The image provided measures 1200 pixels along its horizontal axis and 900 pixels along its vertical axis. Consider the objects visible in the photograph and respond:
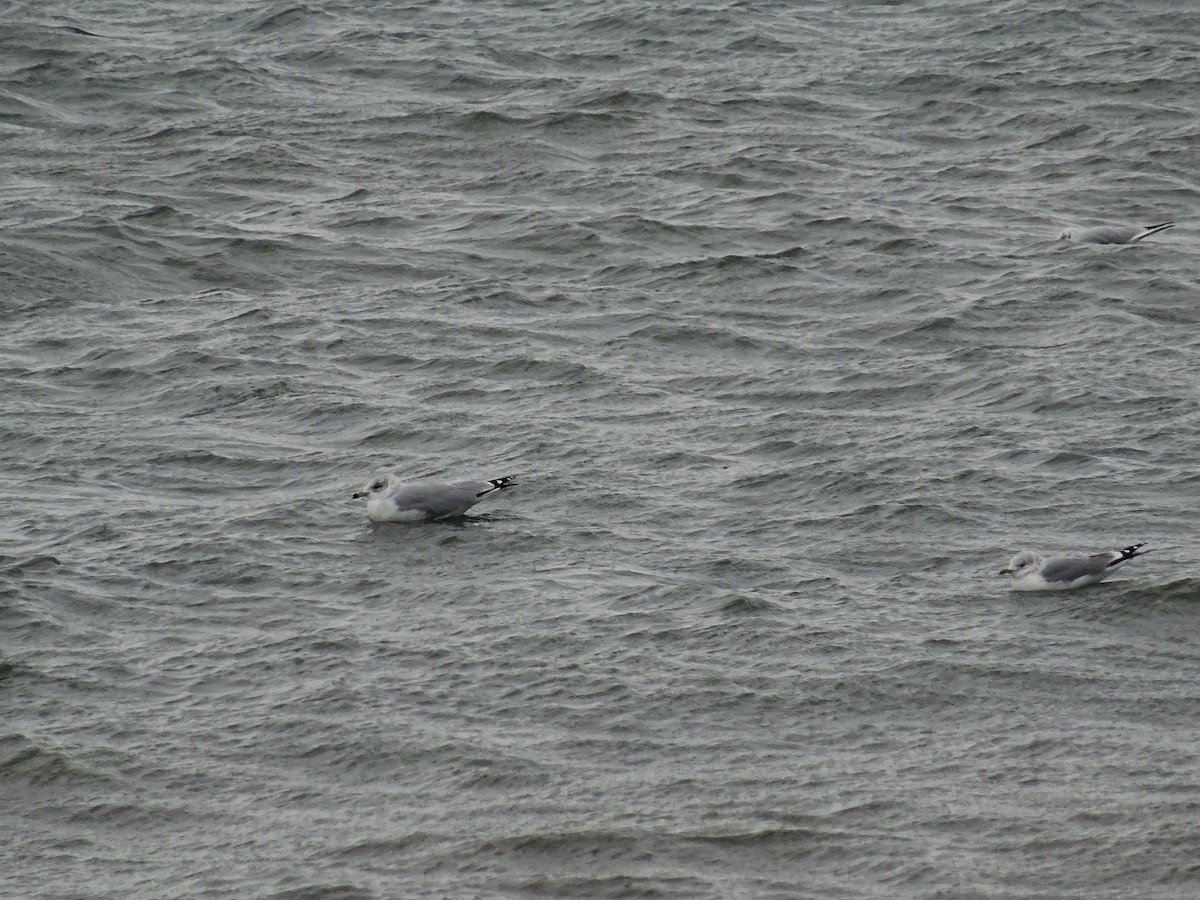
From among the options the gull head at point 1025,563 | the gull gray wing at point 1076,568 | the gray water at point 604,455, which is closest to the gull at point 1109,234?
the gray water at point 604,455

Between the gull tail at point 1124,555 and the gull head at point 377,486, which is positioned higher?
the gull head at point 377,486

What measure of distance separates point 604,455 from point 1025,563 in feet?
10.6

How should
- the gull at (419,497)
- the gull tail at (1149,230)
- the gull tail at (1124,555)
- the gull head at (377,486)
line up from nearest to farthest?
the gull tail at (1124,555) < the gull at (419,497) < the gull head at (377,486) < the gull tail at (1149,230)

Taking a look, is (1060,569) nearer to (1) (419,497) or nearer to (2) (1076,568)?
(2) (1076,568)

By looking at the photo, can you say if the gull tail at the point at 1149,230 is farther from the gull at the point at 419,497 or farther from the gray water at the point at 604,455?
the gull at the point at 419,497

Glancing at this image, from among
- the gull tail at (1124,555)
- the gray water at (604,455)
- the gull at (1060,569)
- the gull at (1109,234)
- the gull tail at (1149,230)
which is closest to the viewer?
the gray water at (604,455)

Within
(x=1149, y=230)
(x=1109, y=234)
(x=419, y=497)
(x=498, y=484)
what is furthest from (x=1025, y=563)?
(x=1149, y=230)

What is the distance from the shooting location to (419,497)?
38.4 ft

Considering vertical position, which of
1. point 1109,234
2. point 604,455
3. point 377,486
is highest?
point 377,486

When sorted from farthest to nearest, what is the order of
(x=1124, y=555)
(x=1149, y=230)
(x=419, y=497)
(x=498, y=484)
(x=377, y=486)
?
(x=1149, y=230), (x=498, y=484), (x=377, y=486), (x=419, y=497), (x=1124, y=555)

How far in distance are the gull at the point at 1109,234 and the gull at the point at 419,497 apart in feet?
21.5

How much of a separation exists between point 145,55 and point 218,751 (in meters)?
15.0

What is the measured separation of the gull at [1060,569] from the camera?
10203mm

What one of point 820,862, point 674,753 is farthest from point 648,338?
point 820,862
